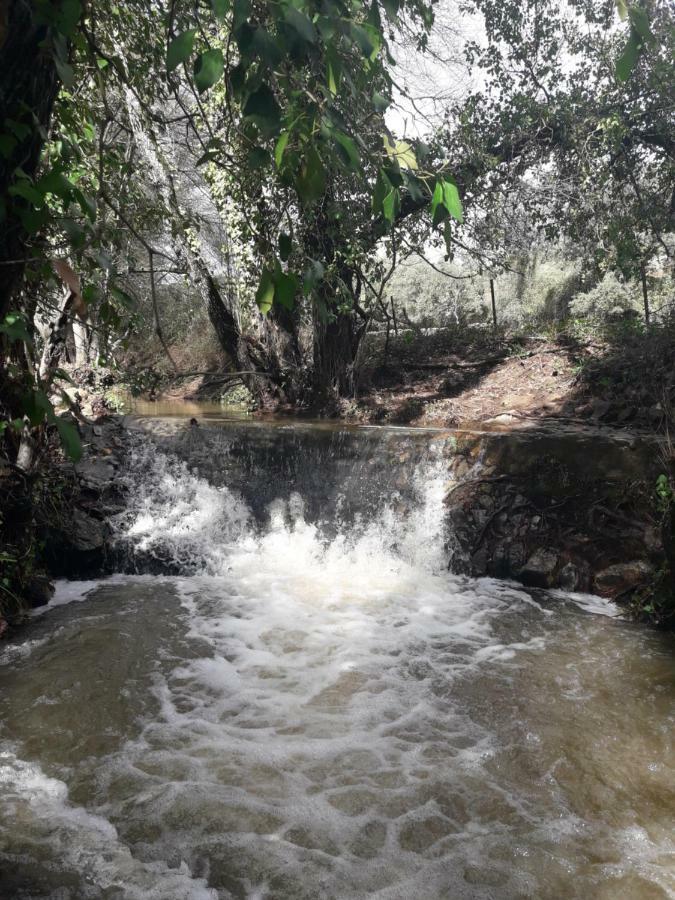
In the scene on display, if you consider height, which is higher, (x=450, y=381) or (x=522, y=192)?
(x=522, y=192)

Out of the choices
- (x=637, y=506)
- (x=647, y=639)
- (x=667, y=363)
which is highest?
(x=667, y=363)

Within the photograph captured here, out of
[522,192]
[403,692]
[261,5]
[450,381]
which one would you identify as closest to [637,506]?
[403,692]

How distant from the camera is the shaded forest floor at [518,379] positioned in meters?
8.80

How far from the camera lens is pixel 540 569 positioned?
5863 mm

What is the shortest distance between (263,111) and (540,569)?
5.25 meters

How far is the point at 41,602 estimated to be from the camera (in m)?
5.17

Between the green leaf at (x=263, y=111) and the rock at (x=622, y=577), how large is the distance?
510 centimetres

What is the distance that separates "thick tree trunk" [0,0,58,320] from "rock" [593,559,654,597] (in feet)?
17.1

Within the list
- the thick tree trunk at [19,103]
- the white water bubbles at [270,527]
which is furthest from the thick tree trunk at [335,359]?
the thick tree trunk at [19,103]

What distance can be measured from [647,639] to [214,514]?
4587mm

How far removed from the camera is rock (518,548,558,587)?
5.84 metres

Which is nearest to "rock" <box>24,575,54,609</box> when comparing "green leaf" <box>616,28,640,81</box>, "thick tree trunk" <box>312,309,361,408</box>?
"green leaf" <box>616,28,640,81</box>

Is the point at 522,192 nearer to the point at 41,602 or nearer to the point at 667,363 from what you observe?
the point at 667,363

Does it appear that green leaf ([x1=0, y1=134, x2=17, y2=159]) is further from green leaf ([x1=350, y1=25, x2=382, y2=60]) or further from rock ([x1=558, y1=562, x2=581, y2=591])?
rock ([x1=558, y1=562, x2=581, y2=591])
